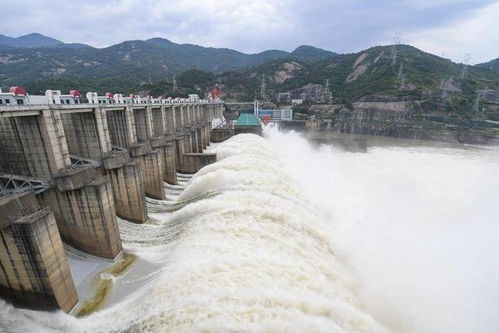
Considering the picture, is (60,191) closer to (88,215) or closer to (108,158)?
(88,215)

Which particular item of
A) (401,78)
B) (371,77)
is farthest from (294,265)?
(371,77)

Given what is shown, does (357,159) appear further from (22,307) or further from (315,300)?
A: (22,307)

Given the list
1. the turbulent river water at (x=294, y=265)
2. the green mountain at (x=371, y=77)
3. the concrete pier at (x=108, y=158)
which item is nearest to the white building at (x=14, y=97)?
the concrete pier at (x=108, y=158)

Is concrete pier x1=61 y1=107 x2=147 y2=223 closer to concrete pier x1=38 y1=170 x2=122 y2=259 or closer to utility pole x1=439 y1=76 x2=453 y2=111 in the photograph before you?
concrete pier x1=38 y1=170 x2=122 y2=259

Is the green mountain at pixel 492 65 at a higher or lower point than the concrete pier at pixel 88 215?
higher

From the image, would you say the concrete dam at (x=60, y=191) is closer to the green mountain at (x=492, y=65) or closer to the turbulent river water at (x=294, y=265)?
the turbulent river water at (x=294, y=265)
